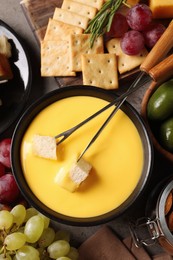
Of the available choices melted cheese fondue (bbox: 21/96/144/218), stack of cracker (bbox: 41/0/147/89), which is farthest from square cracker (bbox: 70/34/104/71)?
melted cheese fondue (bbox: 21/96/144/218)

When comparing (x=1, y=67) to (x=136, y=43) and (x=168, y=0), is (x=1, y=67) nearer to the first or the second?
(x=136, y=43)

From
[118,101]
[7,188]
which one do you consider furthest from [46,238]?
[118,101]

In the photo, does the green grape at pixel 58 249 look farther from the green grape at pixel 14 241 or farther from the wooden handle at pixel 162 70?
the wooden handle at pixel 162 70

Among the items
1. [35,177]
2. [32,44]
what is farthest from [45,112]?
[32,44]

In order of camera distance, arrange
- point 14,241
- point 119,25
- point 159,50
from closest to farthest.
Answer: point 14,241
point 159,50
point 119,25

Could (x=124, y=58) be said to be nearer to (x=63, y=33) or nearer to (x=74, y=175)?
(x=63, y=33)

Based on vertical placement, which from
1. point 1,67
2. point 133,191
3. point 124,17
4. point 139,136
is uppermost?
point 124,17
